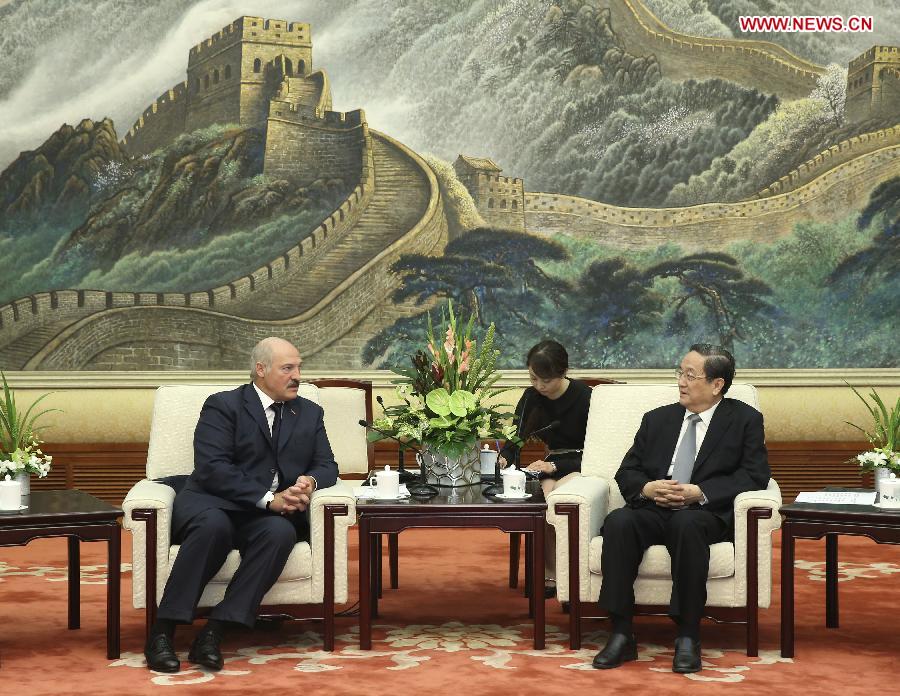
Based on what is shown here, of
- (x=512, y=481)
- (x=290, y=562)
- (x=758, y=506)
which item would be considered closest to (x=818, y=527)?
(x=758, y=506)

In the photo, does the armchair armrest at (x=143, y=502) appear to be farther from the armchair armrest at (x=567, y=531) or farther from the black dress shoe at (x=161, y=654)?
the armchair armrest at (x=567, y=531)

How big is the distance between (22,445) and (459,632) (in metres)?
1.96

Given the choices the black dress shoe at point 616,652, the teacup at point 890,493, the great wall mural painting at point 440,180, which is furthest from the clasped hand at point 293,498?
the great wall mural painting at point 440,180

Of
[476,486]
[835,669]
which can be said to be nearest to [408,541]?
[476,486]

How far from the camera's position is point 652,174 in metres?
8.71

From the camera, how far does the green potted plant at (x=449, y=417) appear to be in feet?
16.6

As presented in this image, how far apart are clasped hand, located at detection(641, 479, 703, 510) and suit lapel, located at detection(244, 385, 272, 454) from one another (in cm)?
154

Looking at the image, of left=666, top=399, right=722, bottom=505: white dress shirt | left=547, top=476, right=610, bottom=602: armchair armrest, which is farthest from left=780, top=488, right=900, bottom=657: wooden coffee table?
left=547, top=476, right=610, bottom=602: armchair armrest

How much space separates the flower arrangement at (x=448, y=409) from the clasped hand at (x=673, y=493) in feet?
2.17

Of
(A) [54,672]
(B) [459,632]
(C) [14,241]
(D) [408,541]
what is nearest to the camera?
(A) [54,672]

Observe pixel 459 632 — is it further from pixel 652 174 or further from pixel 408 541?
pixel 652 174

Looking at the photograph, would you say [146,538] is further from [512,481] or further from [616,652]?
[616,652]

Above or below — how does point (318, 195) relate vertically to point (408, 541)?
above

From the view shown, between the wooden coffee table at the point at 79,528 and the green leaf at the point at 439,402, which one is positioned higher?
the green leaf at the point at 439,402
